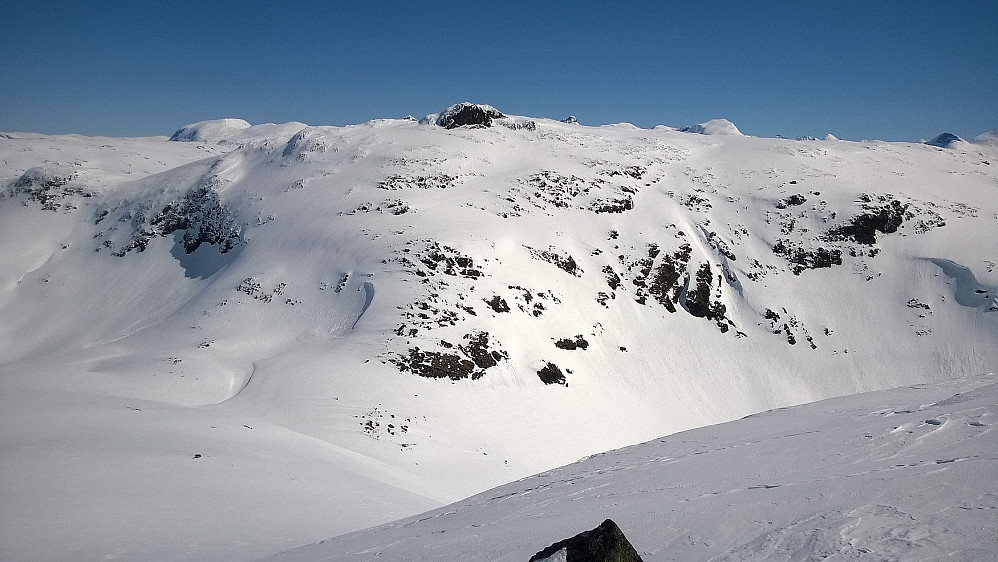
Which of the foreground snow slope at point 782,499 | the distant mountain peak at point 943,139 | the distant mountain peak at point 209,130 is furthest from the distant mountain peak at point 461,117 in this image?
the distant mountain peak at point 943,139

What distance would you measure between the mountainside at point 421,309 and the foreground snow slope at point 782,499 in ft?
13.4

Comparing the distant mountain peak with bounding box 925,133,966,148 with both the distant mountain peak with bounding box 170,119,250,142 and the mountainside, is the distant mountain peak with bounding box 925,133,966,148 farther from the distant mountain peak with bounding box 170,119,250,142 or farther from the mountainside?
the distant mountain peak with bounding box 170,119,250,142

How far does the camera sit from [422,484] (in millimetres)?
17141

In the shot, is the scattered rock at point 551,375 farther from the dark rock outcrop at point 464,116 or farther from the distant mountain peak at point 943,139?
the distant mountain peak at point 943,139

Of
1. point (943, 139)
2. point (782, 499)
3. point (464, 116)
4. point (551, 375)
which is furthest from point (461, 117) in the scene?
point (943, 139)

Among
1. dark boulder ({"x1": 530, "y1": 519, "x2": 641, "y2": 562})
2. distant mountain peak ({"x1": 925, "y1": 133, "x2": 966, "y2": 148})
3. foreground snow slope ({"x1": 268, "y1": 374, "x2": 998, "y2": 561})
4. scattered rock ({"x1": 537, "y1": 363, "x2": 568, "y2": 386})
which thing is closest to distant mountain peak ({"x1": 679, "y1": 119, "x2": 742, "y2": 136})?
distant mountain peak ({"x1": 925, "y1": 133, "x2": 966, "y2": 148})

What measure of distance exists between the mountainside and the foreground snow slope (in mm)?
4089

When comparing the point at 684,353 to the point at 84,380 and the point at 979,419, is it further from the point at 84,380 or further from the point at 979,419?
the point at 84,380

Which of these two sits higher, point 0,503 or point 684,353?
point 0,503

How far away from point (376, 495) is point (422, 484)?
3.92 meters

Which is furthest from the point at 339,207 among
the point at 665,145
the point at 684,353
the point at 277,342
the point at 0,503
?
the point at 665,145

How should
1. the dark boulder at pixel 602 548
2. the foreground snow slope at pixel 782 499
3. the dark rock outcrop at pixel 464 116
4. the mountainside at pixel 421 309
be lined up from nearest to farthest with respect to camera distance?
the dark boulder at pixel 602 548 < the foreground snow slope at pixel 782 499 < the mountainside at pixel 421 309 < the dark rock outcrop at pixel 464 116

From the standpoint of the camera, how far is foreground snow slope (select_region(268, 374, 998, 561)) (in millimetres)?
5000

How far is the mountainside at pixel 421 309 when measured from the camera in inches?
493
